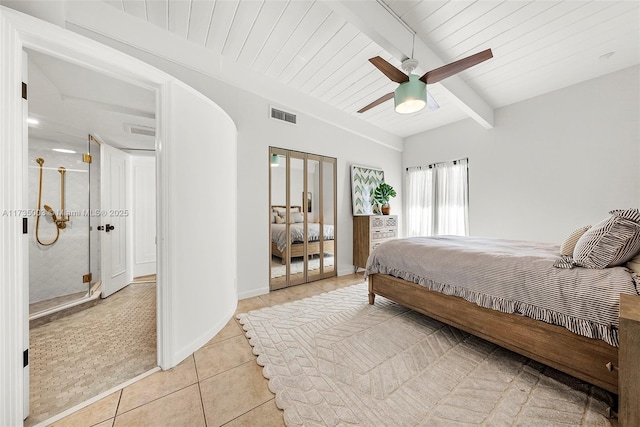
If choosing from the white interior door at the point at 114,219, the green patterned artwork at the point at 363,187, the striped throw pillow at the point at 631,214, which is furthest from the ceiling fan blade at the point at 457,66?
the white interior door at the point at 114,219

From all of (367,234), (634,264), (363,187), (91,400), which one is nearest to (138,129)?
(91,400)

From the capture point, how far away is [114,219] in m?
3.26

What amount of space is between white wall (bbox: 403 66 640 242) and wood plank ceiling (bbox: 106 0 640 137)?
12.8 inches

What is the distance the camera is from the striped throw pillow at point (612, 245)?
1.32 meters

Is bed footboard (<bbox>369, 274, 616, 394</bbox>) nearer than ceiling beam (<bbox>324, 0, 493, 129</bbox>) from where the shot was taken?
Yes

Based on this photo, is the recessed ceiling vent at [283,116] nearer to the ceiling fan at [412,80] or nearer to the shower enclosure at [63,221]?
the ceiling fan at [412,80]

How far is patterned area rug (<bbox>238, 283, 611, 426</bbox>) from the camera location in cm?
123

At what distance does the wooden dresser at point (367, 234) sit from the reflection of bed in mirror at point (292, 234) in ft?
2.65

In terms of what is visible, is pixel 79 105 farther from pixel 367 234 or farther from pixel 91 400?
pixel 367 234

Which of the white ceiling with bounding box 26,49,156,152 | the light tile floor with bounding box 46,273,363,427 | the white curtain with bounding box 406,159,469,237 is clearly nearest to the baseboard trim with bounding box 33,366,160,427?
the light tile floor with bounding box 46,273,363,427

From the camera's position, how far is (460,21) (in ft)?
6.87

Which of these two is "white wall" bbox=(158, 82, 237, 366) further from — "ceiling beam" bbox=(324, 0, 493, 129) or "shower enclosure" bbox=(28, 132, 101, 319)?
"shower enclosure" bbox=(28, 132, 101, 319)

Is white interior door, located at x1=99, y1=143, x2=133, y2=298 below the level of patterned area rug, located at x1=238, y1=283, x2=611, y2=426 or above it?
above

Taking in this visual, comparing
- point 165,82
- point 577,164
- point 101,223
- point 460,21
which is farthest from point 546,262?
point 101,223
